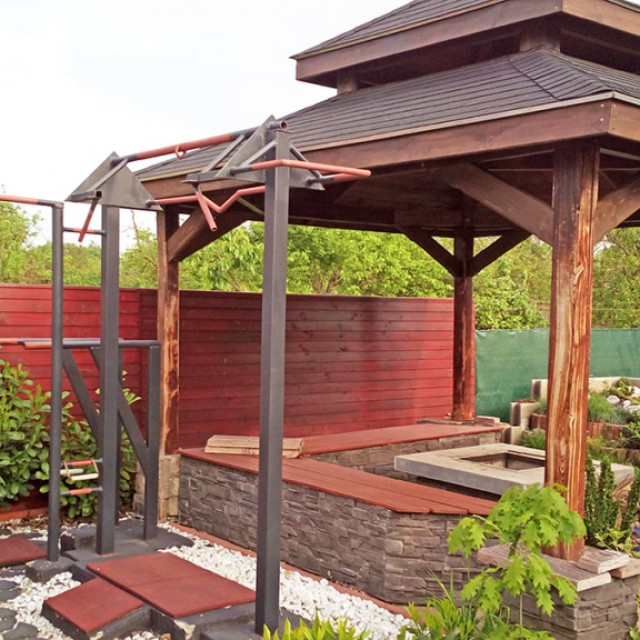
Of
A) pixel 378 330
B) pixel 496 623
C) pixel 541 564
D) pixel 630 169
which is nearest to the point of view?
pixel 541 564

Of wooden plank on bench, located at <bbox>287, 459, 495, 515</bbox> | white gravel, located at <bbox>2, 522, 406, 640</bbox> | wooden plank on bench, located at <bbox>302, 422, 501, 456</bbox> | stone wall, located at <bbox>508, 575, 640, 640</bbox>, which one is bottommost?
white gravel, located at <bbox>2, 522, 406, 640</bbox>

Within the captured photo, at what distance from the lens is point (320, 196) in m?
7.45

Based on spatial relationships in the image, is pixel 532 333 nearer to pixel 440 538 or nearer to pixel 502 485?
pixel 502 485

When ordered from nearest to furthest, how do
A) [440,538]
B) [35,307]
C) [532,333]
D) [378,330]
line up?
1. [440,538]
2. [35,307]
3. [378,330]
4. [532,333]

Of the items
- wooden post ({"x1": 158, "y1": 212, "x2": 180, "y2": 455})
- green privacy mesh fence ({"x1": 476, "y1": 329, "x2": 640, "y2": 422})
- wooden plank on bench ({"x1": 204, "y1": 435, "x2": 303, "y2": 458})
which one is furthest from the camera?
green privacy mesh fence ({"x1": 476, "y1": 329, "x2": 640, "y2": 422})

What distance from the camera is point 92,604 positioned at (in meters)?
4.38

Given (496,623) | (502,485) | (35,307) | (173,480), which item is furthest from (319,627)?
(35,307)

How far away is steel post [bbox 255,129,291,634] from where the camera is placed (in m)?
3.77

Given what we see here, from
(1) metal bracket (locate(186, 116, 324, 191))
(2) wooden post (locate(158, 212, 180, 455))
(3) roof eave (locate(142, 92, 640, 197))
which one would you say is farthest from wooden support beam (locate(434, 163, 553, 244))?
(2) wooden post (locate(158, 212, 180, 455))

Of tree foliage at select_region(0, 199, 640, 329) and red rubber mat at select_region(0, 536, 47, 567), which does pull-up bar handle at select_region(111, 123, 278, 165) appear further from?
tree foliage at select_region(0, 199, 640, 329)

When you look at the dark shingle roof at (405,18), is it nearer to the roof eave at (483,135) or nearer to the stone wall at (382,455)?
the roof eave at (483,135)

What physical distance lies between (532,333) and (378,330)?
3770mm

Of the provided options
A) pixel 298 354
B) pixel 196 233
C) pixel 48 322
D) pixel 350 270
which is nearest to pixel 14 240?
pixel 350 270

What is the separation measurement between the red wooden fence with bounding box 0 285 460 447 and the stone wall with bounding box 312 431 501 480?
2.94 feet
